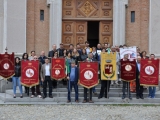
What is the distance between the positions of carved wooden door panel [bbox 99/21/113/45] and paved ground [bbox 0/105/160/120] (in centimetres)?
639

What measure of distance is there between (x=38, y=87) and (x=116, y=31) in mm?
5974

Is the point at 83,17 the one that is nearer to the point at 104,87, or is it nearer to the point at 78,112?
the point at 104,87

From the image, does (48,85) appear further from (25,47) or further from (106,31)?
(106,31)

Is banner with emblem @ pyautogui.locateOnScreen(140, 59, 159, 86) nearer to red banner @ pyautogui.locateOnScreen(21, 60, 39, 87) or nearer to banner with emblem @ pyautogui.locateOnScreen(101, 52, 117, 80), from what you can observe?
banner with emblem @ pyautogui.locateOnScreen(101, 52, 117, 80)

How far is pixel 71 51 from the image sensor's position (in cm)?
1794

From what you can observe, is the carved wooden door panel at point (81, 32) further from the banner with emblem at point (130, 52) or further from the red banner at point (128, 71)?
the red banner at point (128, 71)

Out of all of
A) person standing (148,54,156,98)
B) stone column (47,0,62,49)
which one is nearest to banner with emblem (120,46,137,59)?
person standing (148,54,156,98)

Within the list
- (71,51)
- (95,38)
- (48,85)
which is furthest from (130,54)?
(95,38)

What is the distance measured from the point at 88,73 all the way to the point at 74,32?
527 cm

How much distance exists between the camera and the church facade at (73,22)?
67.6 ft

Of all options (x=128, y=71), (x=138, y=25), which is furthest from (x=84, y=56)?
(x=138, y=25)

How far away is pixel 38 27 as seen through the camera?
69.6ft

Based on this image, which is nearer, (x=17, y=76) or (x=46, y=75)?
(x=46, y=75)

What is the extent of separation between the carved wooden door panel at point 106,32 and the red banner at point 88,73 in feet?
16.5
